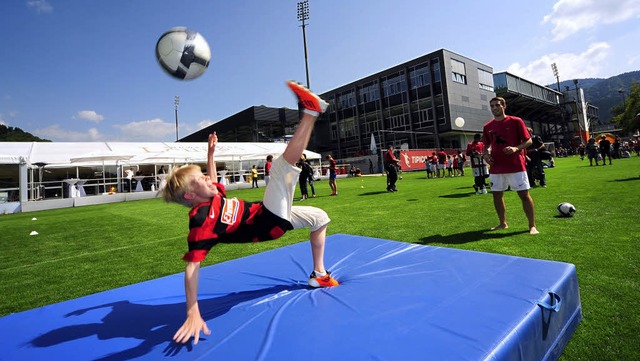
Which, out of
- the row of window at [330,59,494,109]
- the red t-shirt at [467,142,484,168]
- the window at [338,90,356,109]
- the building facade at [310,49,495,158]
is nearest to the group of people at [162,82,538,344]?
the red t-shirt at [467,142,484,168]

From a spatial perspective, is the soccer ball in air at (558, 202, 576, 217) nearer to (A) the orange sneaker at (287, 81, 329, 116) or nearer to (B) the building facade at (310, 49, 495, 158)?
(A) the orange sneaker at (287, 81, 329, 116)

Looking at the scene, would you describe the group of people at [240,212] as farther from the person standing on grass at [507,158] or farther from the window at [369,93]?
the window at [369,93]

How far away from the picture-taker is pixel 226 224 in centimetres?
225

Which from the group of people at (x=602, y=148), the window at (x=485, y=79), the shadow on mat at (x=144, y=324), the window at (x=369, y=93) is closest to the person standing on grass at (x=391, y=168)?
the shadow on mat at (x=144, y=324)

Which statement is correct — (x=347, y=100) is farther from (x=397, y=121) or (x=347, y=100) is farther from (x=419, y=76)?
(x=419, y=76)

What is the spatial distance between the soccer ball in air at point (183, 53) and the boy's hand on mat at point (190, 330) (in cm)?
344

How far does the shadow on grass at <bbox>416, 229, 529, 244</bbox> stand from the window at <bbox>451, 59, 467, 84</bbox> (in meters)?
36.8

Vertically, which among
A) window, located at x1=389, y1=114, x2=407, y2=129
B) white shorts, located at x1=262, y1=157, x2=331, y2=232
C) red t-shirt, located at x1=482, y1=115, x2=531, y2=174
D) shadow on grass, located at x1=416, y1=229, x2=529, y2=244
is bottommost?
shadow on grass, located at x1=416, y1=229, x2=529, y2=244

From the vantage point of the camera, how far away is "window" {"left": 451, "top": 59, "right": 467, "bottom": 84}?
3678 centimetres

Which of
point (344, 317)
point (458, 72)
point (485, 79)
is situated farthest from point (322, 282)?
point (485, 79)

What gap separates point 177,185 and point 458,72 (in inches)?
1637

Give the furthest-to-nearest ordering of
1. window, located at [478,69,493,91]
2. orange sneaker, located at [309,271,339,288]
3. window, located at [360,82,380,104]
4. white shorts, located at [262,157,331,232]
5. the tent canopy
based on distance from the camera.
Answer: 1. window, located at [360,82,380,104]
2. window, located at [478,69,493,91]
3. the tent canopy
4. orange sneaker, located at [309,271,339,288]
5. white shorts, located at [262,157,331,232]

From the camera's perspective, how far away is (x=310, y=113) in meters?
2.26

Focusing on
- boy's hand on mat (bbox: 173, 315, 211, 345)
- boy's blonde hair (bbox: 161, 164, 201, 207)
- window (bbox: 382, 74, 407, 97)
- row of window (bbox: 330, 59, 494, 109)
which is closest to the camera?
boy's hand on mat (bbox: 173, 315, 211, 345)
